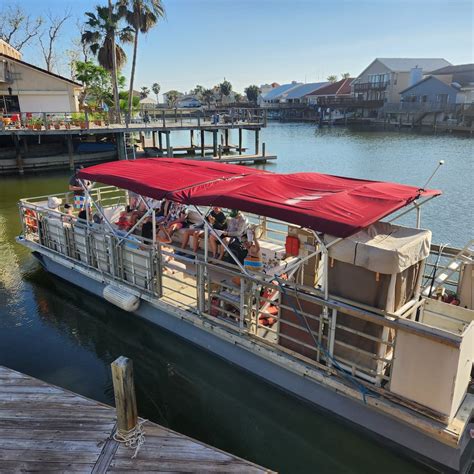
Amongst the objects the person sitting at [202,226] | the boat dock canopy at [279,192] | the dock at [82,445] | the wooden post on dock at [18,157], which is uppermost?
the boat dock canopy at [279,192]

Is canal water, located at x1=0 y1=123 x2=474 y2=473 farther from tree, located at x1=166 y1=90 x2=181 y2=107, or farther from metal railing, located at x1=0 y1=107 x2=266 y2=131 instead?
tree, located at x1=166 y1=90 x2=181 y2=107

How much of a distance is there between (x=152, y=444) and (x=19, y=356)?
4182 millimetres

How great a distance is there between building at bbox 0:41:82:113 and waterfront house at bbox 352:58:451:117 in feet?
186

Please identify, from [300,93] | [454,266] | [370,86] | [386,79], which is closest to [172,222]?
[454,266]

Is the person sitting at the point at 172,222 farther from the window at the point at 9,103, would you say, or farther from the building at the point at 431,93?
the building at the point at 431,93

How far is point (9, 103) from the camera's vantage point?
33.5 metres

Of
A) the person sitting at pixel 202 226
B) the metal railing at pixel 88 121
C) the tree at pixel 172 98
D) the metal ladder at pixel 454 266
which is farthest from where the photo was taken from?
the tree at pixel 172 98

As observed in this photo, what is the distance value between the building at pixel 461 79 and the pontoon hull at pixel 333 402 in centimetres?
6994

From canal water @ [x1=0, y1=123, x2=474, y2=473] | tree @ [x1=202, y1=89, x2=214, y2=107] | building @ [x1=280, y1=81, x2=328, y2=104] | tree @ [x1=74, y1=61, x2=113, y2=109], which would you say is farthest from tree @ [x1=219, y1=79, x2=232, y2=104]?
canal water @ [x1=0, y1=123, x2=474, y2=473]

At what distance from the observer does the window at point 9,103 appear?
33.1 m

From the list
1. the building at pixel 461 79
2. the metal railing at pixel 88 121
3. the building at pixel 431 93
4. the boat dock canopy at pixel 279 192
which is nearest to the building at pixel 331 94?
the building at pixel 431 93

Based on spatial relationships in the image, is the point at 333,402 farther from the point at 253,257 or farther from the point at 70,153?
the point at 70,153

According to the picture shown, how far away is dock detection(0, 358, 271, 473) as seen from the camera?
4.73m

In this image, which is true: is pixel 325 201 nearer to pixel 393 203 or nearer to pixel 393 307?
pixel 393 203
